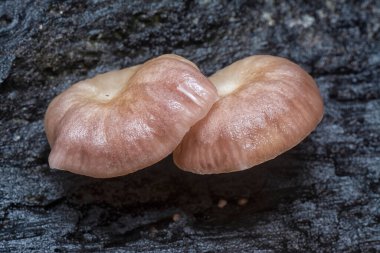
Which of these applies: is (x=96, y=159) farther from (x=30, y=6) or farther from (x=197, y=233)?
(x=30, y=6)

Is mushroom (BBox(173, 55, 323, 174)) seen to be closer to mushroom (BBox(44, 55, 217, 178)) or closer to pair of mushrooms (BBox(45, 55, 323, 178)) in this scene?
pair of mushrooms (BBox(45, 55, 323, 178))

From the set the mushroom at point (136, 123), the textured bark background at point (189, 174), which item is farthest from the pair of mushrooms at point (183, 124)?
the textured bark background at point (189, 174)

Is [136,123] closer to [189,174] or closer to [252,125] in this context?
[252,125]

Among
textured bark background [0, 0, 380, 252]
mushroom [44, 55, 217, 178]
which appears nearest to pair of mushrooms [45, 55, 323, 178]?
mushroom [44, 55, 217, 178]

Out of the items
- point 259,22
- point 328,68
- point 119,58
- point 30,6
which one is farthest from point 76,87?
point 328,68

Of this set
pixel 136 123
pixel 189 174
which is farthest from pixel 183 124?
pixel 189 174

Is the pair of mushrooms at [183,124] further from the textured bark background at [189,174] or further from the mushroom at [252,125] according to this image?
the textured bark background at [189,174]
